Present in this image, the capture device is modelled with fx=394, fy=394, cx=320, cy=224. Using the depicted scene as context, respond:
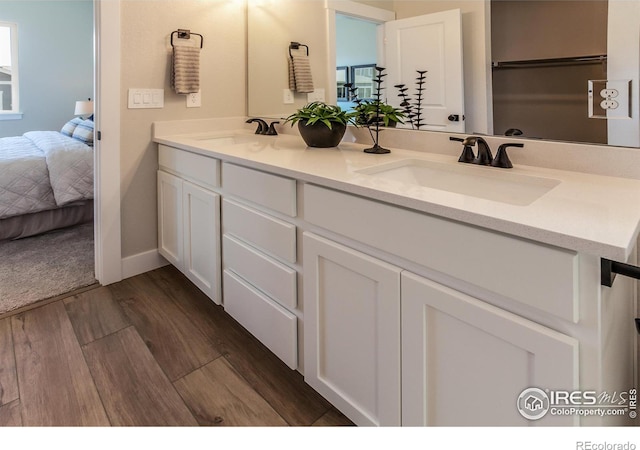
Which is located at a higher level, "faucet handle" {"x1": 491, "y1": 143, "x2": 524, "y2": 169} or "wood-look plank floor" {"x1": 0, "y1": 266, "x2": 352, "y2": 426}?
"faucet handle" {"x1": 491, "y1": 143, "x2": 524, "y2": 169}

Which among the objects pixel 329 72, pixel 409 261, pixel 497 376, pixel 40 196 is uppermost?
pixel 329 72

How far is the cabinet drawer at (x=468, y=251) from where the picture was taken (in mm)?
698

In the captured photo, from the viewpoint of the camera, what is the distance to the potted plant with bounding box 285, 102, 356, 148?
1698mm

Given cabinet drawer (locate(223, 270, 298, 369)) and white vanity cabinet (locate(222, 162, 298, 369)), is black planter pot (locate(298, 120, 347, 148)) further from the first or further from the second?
cabinet drawer (locate(223, 270, 298, 369))

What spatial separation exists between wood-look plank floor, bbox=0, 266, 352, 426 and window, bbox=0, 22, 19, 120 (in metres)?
4.89

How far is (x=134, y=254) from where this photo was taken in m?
2.41

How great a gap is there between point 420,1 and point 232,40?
4.77 ft

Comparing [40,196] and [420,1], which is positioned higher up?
[420,1]

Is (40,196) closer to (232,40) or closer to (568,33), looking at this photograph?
(232,40)

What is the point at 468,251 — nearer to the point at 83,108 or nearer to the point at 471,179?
the point at 471,179

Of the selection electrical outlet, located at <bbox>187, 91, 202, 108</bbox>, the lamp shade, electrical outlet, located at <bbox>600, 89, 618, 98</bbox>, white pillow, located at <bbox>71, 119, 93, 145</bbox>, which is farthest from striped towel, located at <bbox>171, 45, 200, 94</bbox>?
the lamp shade
